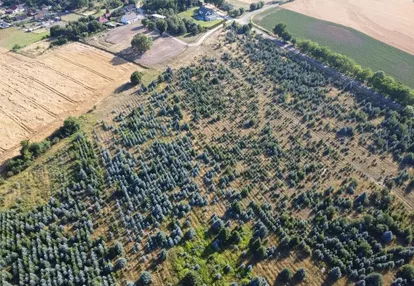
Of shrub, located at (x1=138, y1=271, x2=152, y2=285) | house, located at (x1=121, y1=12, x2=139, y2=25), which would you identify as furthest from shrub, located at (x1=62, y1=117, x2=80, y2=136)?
house, located at (x1=121, y1=12, x2=139, y2=25)

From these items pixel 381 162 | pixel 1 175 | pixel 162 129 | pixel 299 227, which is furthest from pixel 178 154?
pixel 381 162

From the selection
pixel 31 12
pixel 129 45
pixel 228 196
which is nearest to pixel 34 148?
pixel 228 196

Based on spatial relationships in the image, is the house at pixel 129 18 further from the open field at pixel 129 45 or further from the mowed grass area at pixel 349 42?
the mowed grass area at pixel 349 42

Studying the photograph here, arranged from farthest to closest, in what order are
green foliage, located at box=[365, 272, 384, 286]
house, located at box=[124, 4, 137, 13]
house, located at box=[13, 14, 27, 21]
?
house, located at box=[124, 4, 137, 13], house, located at box=[13, 14, 27, 21], green foliage, located at box=[365, 272, 384, 286]

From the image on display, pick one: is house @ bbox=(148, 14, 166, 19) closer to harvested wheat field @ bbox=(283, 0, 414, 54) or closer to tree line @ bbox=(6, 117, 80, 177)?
harvested wheat field @ bbox=(283, 0, 414, 54)

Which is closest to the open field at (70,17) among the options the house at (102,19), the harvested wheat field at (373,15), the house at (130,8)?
the house at (102,19)
